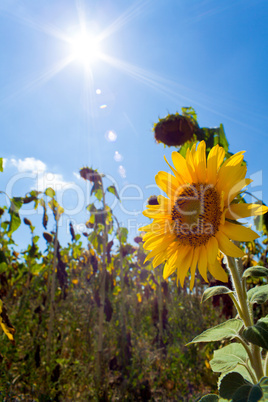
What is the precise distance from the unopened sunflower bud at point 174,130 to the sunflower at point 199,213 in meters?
1.11

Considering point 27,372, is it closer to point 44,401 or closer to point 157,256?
point 44,401

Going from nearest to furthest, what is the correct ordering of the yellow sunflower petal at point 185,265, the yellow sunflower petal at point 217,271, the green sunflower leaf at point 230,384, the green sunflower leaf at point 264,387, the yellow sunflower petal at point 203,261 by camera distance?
the green sunflower leaf at point 264,387 < the green sunflower leaf at point 230,384 < the yellow sunflower petal at point 217,271 < the yellow sunflower petal at point 203,261 < the yellow sunflower petal at point 185,265

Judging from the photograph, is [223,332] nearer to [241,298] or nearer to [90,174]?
[241,298]

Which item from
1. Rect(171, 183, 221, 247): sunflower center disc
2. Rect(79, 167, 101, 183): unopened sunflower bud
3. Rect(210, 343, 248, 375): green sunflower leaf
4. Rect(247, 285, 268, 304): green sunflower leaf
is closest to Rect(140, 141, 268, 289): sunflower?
Rect(171, 183, 221, 247): sunflower center disc

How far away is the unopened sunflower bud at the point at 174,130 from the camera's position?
7.22 feet

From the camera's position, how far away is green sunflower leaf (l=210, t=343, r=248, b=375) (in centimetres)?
87

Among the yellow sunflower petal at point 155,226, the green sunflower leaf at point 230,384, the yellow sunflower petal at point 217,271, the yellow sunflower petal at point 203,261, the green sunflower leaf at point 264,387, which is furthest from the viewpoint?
the yellow sunflower petal at point 155,226

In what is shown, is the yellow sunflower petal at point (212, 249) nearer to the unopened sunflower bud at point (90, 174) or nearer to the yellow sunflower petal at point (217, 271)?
the yellow sunflower petal at point (217, 271)

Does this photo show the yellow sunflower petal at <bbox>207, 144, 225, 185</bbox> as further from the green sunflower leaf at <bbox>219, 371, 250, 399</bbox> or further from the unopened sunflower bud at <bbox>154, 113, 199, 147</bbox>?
the unopened sunflower bud at <bbox>154, 113, 199, 147</bbox>

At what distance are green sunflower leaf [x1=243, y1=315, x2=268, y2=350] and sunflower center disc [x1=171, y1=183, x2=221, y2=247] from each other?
13.9 inches

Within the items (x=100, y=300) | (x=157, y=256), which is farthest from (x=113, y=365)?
(x=157, y=256)

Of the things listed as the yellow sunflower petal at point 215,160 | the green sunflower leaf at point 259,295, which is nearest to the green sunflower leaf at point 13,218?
the yellow sunflower petal at point 215,160

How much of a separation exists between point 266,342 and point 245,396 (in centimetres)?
18

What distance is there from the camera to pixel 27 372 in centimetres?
286
